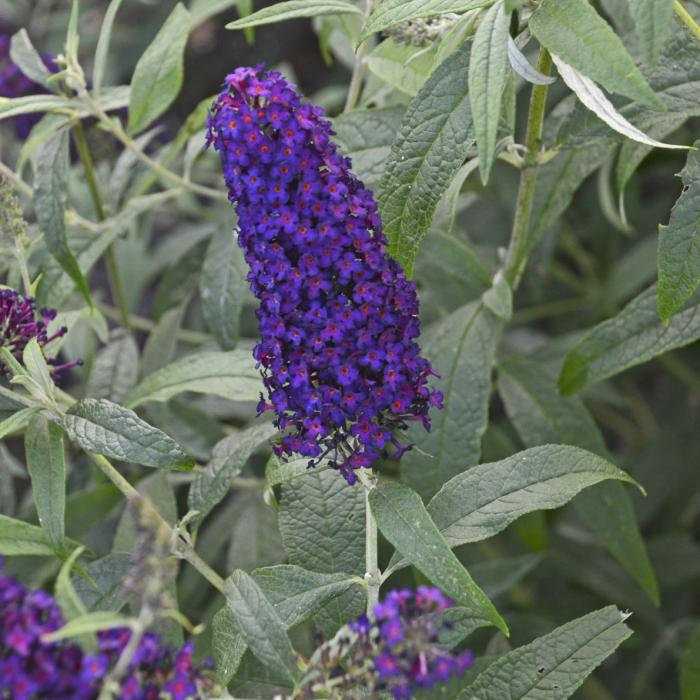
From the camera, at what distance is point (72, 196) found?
330 centimetres

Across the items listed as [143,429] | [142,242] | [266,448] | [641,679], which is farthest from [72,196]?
[641,679]

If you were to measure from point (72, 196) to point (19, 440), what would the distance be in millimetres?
1361

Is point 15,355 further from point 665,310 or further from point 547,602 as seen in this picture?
point 547,602

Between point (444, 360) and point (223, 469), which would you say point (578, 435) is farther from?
point (223, 469)

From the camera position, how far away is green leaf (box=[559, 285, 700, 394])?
2189 millimetres

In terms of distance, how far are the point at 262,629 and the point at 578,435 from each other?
1158mm

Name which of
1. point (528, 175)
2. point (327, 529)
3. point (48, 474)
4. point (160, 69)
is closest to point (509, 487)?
point (327, 529)

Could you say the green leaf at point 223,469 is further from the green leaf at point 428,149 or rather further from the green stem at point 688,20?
the green stem at point 688,20

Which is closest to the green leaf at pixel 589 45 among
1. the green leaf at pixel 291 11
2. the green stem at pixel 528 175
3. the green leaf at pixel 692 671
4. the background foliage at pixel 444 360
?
the background foliage at pixel 444 360

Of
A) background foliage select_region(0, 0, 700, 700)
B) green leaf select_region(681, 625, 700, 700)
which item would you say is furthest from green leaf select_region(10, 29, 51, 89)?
green leaf select_region(681, 625, 700, 700)

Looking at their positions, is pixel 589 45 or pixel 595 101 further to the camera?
pixel 595 101

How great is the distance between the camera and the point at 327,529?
6.72ft

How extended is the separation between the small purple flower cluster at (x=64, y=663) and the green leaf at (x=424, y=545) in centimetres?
39

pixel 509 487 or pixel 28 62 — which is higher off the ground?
pixel 28 62
